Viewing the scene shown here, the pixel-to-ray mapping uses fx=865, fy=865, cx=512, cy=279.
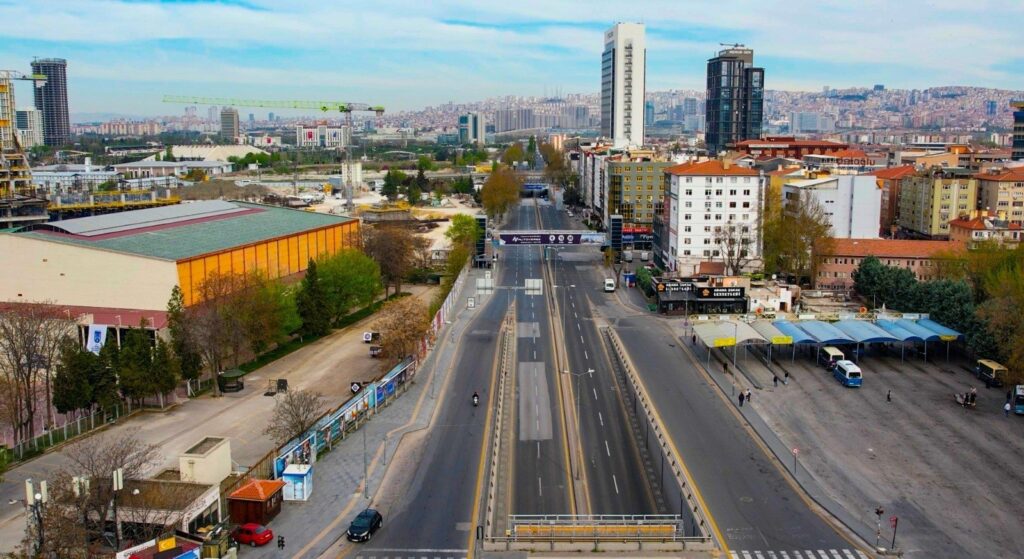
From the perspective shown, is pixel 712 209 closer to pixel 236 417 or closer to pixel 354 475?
pixel 236 417

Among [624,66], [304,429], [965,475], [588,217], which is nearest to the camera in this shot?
[965,475]

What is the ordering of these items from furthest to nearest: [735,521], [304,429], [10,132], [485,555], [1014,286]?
[10,132]
[1014,286]
[304,429]
[735,521]
[485,555]

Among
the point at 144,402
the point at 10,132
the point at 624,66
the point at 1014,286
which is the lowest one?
the point at 144,402

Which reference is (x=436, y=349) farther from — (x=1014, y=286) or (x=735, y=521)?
(x=1014, y=286)

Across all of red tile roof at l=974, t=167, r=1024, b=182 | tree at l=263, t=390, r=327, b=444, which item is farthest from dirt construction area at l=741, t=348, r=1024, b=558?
red tile roof at l=974, t=167, r=1024, b=182

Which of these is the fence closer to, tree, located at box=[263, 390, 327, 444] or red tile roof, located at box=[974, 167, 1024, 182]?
tree, located at box=[263, 390, 327, 444]

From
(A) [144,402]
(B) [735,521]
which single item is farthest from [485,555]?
(A) [144,402]

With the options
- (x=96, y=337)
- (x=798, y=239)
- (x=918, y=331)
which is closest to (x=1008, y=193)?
(x=798, y=239)

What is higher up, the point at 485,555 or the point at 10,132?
the point at 10,132
